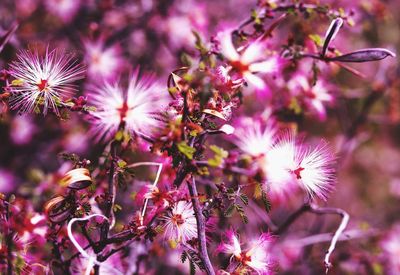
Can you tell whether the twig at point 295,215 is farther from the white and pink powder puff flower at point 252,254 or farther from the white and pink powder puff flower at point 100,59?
the white and pink powder puff flower at point 100,59

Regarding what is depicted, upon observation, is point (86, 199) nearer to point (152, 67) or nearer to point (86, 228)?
point (86, 228)

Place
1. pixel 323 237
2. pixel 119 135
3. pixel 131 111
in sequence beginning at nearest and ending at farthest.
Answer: pixel 119 135 < pixel 131 111 < pixel 323 237

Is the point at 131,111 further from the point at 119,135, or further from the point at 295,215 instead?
the point at 295,215

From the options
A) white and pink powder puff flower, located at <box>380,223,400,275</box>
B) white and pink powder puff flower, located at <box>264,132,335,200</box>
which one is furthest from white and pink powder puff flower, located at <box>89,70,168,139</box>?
white and pink powder puff flower, located at <box>380,223,400,275</box>

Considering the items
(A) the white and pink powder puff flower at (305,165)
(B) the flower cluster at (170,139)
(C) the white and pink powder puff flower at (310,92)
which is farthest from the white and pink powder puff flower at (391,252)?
(A) the white and pink powder puff flower at (305,165)

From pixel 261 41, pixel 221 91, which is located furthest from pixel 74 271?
pixel 261 41

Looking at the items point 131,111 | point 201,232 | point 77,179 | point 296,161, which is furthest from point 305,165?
point 77,179

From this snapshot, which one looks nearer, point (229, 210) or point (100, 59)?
point (229, 210)

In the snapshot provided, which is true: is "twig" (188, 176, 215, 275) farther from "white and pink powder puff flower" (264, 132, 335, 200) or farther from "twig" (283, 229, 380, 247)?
"twig" (283, 229, 380, 247)
